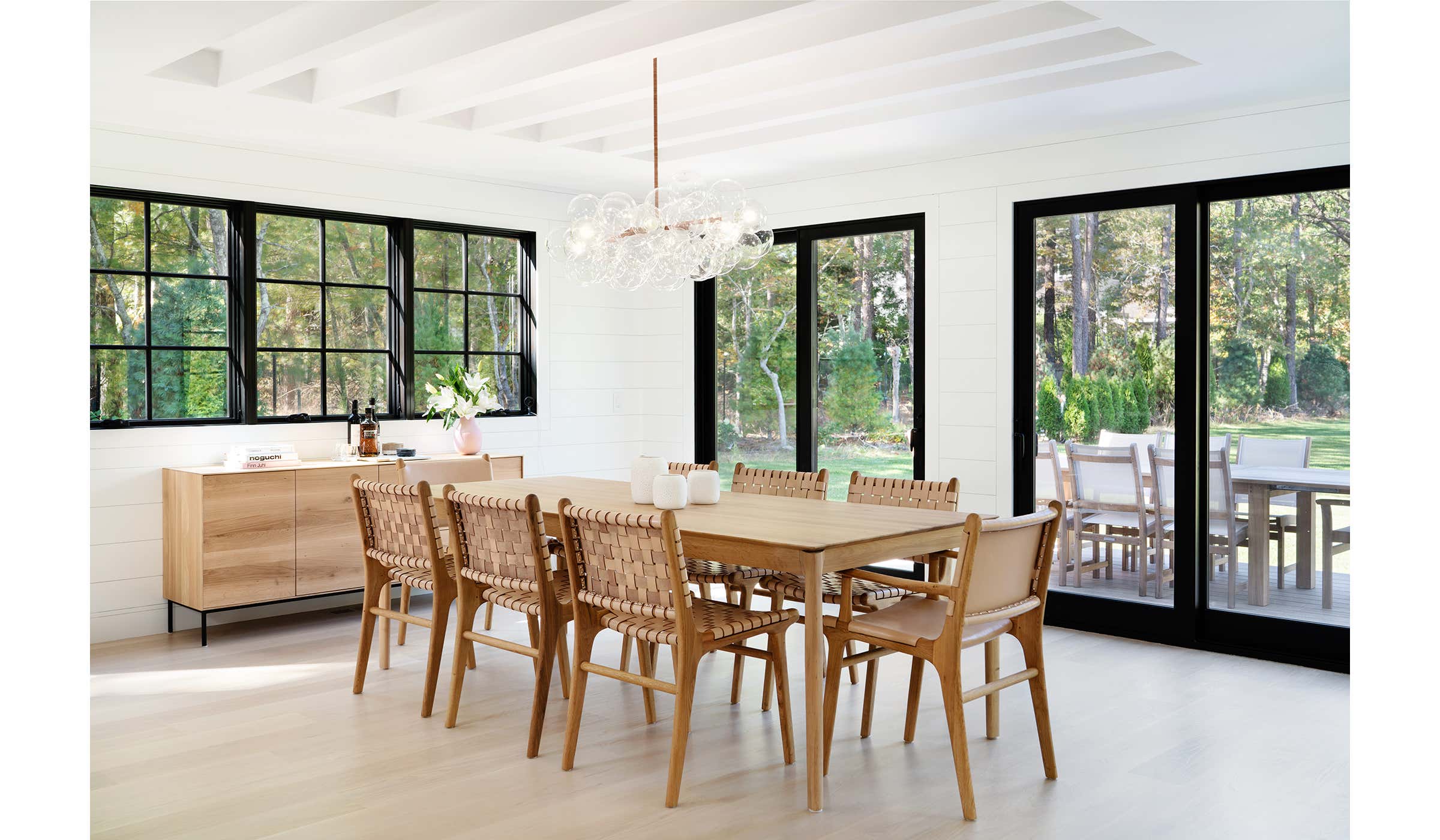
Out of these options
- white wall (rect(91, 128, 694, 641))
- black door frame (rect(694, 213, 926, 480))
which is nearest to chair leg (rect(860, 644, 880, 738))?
black door frame (rect(694, 213, 926, 480))

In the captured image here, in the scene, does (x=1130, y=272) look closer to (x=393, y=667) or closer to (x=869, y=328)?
(x=869, y=328)

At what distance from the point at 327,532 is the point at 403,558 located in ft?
4.77

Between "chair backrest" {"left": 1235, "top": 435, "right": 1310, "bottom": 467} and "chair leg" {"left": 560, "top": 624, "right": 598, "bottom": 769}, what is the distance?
10.5 ft

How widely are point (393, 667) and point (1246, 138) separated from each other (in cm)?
441

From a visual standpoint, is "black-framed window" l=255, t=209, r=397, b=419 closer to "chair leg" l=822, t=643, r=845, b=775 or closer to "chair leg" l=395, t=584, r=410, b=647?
"chair leg" l=395, t=584, r=410, b=647

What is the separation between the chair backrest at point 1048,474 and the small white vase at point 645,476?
2.31 meters

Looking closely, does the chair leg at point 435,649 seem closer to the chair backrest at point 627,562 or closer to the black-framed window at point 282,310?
the chair backrest at point 627,562

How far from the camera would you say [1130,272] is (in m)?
5.20

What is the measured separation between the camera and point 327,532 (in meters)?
5.34

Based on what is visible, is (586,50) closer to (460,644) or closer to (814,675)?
(460,644)

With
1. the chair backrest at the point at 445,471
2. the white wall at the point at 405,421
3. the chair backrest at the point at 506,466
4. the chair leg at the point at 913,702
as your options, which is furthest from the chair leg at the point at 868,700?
the white wall at the point at 405,421

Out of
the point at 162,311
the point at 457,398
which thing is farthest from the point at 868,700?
the point at 162,311

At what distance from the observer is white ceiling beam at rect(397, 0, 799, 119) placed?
3.59 meters
